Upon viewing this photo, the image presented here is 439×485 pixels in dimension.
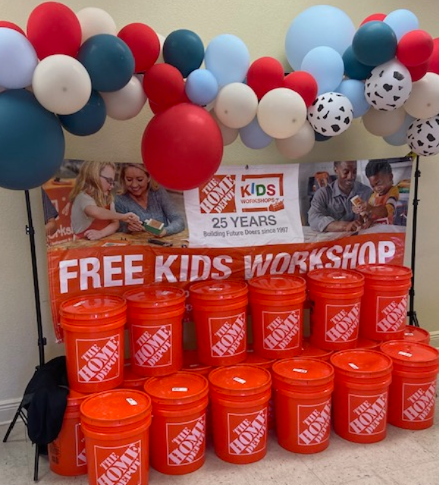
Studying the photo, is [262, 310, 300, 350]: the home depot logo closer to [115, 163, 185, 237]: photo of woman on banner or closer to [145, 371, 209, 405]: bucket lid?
[145, 371, 209, 405]: bucket lid

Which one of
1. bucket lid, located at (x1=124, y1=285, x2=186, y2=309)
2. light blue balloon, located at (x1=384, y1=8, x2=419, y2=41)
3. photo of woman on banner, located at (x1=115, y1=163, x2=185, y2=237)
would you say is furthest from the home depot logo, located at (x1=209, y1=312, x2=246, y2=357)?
light blue balloon, located at (x1=384, y1=8, x2=419, y2=41)

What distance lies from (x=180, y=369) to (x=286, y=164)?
4.31 ft

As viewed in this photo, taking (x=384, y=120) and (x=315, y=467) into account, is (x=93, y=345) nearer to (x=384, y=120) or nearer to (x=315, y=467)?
(x=315, y=467)

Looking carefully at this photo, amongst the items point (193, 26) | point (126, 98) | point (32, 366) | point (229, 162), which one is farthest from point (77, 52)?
point (32, 366)

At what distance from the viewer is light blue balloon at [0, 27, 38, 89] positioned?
184 cm

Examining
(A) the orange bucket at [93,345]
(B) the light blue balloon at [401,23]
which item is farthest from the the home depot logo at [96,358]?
(B) the light blue balloon at [401,23]

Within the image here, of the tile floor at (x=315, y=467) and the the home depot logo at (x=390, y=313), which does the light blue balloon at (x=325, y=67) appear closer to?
the the home depot logo at (x=390, y=313)

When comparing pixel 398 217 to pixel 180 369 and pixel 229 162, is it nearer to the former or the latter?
pixel 229 162

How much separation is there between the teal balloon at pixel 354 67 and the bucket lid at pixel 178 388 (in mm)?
1680

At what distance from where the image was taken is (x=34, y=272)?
8.80 ft

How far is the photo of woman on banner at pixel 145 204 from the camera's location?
2830 mm

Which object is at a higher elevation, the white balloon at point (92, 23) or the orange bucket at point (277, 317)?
the white balloon at point (92, 23)

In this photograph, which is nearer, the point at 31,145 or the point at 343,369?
the point at 31,145

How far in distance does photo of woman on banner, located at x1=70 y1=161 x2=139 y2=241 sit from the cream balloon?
1.37 meters
